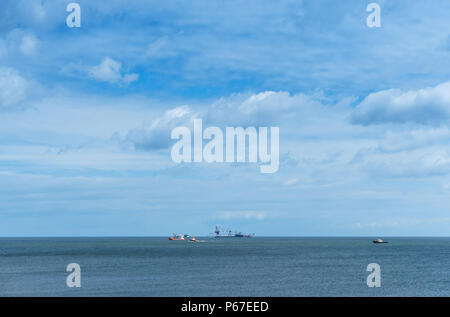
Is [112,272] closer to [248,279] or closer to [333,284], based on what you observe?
[248,279]

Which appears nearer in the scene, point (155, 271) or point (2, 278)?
point (2, 278)

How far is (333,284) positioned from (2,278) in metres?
68.5

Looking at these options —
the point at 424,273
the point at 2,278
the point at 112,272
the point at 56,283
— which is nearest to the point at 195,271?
the point at 112,272

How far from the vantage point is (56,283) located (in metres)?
91.6

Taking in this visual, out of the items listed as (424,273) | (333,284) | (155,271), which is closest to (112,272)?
(155,271)
